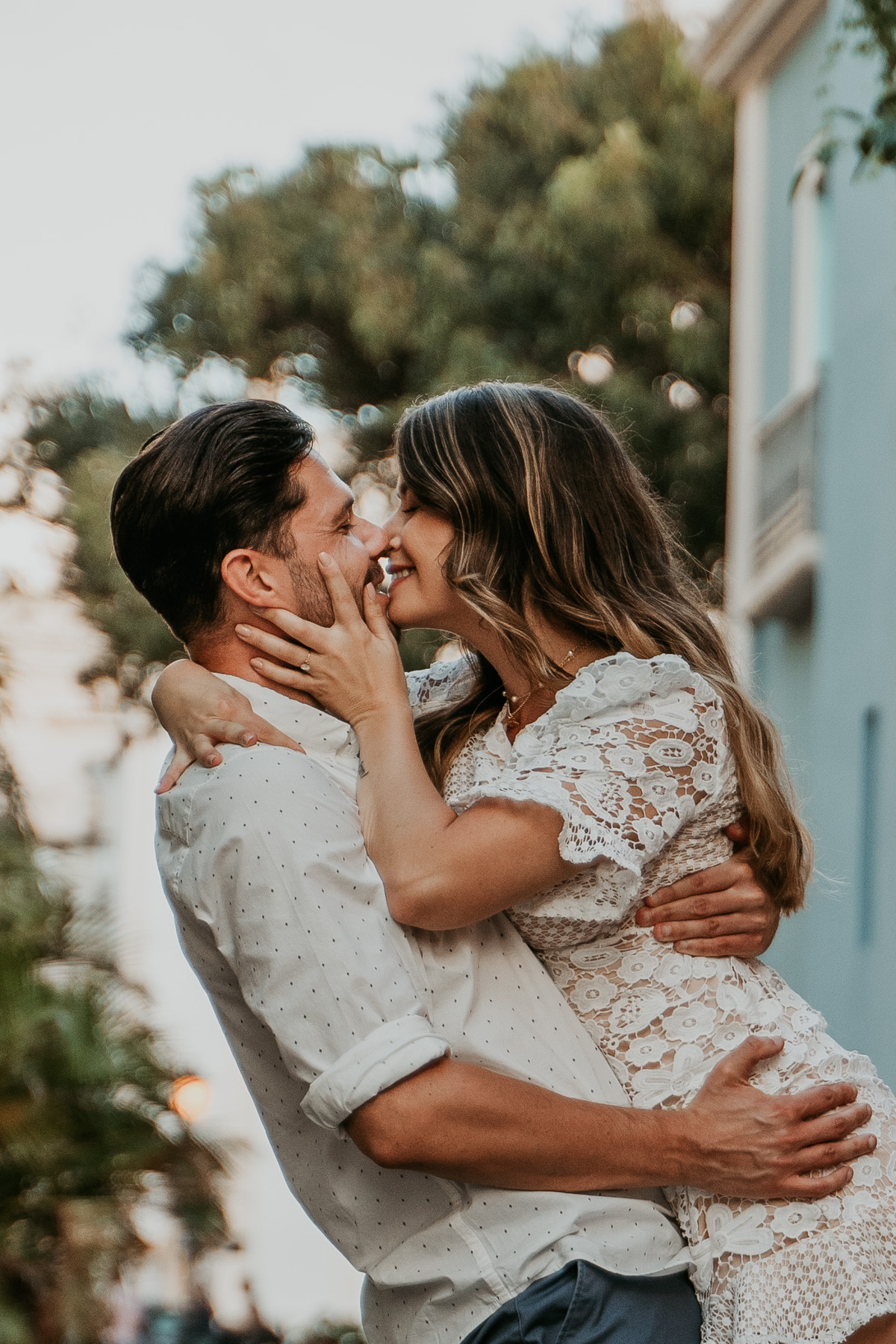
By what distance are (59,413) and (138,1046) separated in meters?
8.13

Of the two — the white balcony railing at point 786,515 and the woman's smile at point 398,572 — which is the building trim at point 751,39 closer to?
the white balcony railing at point 786,515

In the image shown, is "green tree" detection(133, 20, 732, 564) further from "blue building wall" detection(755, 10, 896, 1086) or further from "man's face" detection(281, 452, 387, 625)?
"man's face" detection(281, 452, 387, 625)

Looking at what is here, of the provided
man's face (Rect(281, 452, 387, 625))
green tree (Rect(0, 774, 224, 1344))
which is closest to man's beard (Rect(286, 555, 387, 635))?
man's face (Rect(281, 452, 387, 625))

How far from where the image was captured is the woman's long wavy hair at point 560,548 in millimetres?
2324

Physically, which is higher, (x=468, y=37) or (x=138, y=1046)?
(x=468, y=37)

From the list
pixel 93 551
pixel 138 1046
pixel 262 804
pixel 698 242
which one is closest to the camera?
pixel 262 804

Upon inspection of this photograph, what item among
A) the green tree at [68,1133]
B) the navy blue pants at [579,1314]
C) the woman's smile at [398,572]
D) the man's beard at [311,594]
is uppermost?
the man's beard at [311,594]

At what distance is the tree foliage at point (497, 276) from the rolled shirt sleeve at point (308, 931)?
35.3ft

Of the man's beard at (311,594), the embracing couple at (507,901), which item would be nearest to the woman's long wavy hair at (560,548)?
the embracing couple at (507,901)

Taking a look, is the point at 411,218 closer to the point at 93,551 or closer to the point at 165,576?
the point at 93,551

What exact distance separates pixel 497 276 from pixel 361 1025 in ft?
40.0

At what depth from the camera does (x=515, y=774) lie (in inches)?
80.3

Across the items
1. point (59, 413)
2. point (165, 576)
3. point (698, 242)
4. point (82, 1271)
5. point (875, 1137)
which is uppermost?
point (165, 576)

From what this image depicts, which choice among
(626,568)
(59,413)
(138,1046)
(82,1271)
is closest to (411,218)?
(59,413)
